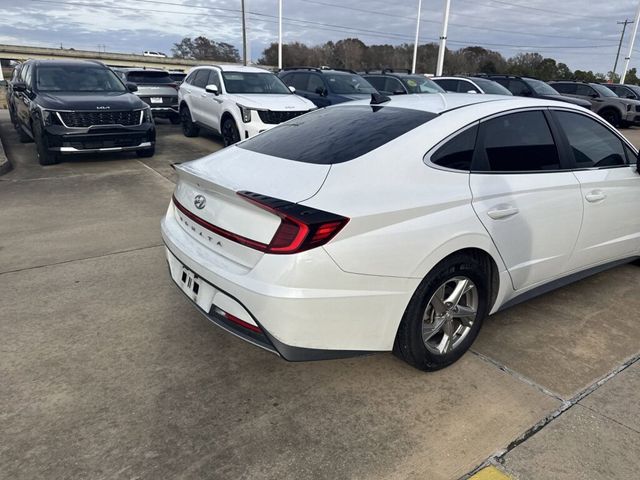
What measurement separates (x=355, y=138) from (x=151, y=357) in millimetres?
1806

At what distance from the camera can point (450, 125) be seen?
2.82 metres

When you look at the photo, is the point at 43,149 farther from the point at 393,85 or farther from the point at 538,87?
the point at 538,87

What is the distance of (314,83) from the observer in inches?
448

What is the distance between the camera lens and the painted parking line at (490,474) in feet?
6.99

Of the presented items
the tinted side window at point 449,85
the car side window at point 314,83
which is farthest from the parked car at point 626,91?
the car side window at point 314,83

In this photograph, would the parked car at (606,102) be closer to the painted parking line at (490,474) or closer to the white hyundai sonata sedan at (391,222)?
the white hyundai sonata sedan at (391,222)

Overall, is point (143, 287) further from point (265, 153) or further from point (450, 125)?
point (450, 125)

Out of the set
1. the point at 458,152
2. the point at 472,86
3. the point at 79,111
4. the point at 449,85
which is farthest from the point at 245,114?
the point at 449,85

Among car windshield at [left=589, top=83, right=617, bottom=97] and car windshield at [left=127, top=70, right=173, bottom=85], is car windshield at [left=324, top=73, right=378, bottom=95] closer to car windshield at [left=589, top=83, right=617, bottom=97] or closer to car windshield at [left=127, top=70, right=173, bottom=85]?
car windshield at [left=127, top=70, right=173, bottom=85]

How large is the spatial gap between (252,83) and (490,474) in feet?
30.4

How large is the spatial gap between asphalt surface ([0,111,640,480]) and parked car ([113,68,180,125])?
1051 centimetres

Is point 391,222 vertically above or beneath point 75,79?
beneath

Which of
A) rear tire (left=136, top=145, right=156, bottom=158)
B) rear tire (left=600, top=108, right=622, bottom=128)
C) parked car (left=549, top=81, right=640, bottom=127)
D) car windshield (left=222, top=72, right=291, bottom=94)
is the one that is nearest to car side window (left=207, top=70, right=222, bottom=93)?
car windshield (left=222, top=72, right=291, bottom=94)

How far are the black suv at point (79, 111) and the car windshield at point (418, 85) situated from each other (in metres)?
7.48
